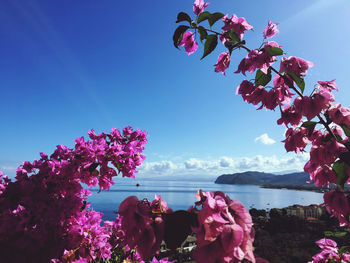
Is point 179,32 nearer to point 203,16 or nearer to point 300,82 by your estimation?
point 203,16

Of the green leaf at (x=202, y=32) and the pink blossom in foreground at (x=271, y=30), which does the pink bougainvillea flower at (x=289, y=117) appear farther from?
the green leaf at (x=202, y=32)

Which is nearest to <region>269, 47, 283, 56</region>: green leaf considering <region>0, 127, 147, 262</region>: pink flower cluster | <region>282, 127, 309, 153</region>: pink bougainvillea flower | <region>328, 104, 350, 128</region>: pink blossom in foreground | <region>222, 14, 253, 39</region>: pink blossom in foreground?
<region>222, 14, 253, 39</region>: pink blossom in foreground

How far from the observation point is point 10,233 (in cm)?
154

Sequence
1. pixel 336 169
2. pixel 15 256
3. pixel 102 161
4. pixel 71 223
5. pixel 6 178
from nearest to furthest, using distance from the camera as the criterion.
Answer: pixel 336 169 < pixel 15 256 < pixel 71 223 < pixel 102 161 < pixel 6 178

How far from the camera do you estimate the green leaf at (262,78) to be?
4.08 feet

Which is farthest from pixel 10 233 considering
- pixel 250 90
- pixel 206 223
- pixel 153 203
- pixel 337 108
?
pixel 337 108

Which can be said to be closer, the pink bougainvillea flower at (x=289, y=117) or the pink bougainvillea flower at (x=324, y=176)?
the pink bougainvillea flower at (x=324, y=176)

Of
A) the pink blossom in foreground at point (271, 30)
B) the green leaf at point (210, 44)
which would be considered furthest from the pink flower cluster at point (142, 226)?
the pink blossom in foreground at point (271, 30)

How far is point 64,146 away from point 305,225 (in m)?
20.2

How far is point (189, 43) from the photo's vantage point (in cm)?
136

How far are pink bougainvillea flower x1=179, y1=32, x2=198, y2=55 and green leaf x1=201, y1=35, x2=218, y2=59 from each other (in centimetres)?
27

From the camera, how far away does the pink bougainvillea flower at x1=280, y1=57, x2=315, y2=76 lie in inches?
43.6

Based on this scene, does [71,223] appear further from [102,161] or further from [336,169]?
[336,169]

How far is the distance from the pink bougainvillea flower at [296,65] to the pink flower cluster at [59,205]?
1.39 meters
